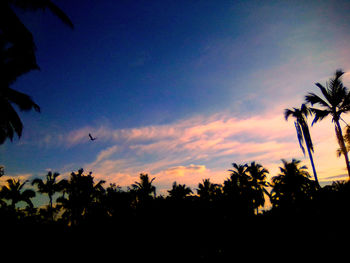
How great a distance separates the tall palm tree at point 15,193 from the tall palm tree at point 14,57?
1695 centimetres

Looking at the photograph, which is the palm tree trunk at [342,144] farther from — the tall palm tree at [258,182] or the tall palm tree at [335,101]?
the tall palm tree at [258,182]

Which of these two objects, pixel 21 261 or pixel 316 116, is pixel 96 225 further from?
pixel 316 116

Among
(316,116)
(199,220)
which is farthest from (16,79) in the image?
(316,116)

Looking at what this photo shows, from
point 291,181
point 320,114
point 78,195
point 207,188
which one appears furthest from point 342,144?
point 78,195

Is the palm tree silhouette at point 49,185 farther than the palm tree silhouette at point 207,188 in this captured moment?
No

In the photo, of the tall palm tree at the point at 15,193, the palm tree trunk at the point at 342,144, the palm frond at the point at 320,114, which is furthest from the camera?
the tall palm tree at the point at 15,193

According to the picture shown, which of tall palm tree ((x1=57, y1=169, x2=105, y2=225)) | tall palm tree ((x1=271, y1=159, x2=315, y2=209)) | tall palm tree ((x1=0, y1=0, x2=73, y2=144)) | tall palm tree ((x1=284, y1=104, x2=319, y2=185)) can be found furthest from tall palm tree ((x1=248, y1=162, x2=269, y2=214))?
tall palm tree ((x1=0, y1=0, x2=73, y2=144))

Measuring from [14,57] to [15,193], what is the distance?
21818 millimetres

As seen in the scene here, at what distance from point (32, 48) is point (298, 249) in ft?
60.9

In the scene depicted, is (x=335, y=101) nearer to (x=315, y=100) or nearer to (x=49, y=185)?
(x=315, y=100)

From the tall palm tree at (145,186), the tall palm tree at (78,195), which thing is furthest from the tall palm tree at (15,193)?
the tall palm tree at (145,186)

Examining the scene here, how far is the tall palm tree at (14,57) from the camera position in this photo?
Answer: 790 centimetres

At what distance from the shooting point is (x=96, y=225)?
42.3ft

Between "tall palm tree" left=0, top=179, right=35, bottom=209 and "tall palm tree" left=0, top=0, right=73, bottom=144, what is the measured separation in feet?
55.6
